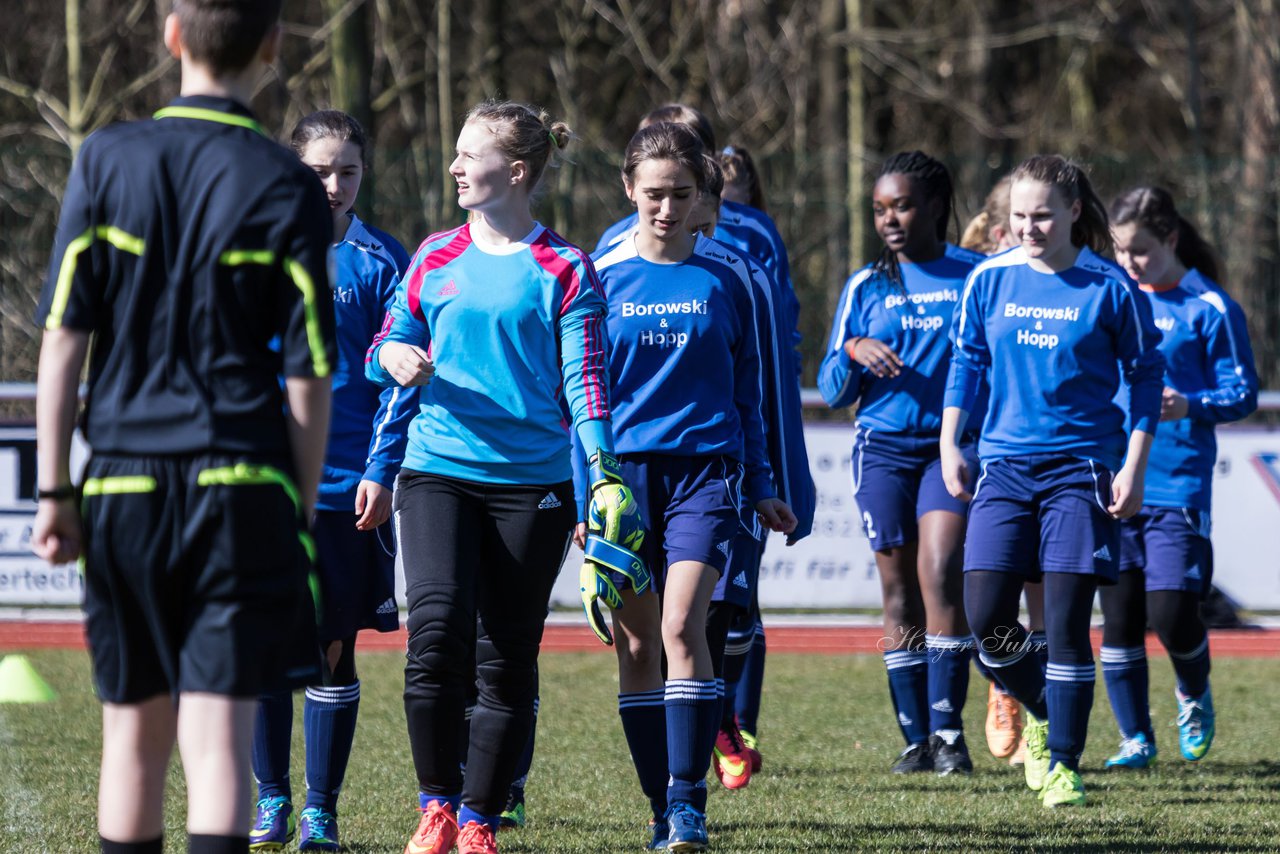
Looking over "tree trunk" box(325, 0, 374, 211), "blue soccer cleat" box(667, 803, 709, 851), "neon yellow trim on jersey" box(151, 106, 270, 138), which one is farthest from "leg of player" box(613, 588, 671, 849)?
"tree trunk" box(325, 0, 374, 211)

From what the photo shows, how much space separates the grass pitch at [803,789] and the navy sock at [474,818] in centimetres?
53

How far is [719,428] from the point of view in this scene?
5.00 meters

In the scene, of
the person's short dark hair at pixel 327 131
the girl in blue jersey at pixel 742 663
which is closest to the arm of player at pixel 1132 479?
the girl in blue jersey at pixel 742 663

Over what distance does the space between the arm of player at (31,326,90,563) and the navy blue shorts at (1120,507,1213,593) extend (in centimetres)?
460

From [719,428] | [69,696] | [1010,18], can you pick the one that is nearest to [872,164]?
[1010,18]

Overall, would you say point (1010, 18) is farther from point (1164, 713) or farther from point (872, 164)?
point (1164, 713)

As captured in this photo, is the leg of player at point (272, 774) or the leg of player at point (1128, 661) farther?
the leg of player at point (1128, 661)

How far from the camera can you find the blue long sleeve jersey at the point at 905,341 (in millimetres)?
6582

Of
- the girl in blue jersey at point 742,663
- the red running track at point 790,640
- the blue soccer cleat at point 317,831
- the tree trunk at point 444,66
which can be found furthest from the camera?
the tree trunk at point 444,66

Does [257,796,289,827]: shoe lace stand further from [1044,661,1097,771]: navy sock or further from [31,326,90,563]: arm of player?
[1044,661,1097,771]: navy sock

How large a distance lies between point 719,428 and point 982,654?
141 cm

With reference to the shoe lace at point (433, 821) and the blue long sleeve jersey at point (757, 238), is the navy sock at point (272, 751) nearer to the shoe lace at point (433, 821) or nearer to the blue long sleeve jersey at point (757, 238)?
the shoe lace at point (433, 821)

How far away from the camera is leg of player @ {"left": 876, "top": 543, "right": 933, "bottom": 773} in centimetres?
650

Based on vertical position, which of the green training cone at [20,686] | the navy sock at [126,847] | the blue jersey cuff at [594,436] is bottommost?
the green training cone at [20,686]
